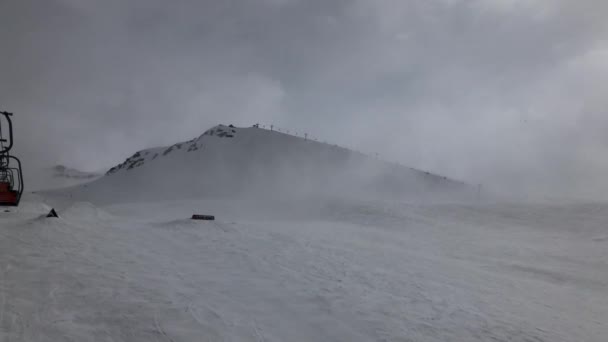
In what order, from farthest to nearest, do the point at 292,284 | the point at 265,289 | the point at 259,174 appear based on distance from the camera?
1. the point at 259,174
2. the point at 292,284
3. the point at 265,289

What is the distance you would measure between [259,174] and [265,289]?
59969 mm

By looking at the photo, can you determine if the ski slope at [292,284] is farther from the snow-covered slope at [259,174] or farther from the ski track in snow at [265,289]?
the snow-covered slope at [259,174]

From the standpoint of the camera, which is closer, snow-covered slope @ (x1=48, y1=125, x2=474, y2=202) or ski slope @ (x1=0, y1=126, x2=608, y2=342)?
ski slope @ (x1=0, y1=126, x2=608, y2=342)

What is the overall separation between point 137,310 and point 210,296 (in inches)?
62.8

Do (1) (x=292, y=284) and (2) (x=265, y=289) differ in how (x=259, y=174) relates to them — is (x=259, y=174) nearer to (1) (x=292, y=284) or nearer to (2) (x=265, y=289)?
(1) (x=292, y=284)

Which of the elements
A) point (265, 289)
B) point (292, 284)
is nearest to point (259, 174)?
point (292, 284)

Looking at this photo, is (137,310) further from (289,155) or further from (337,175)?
(289,155)

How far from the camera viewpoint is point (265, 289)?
768cm

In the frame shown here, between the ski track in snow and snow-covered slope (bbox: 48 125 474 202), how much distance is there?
134 ft

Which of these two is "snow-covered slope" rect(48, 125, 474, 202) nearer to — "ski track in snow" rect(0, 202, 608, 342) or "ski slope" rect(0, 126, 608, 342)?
"ski slope" rect(0, 126, 608, 342)

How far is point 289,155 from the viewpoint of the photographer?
73625 mm

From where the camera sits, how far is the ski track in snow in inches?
212

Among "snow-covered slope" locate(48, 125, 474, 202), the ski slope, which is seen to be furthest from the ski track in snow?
"snow-covered slope" locate(48, 125, 474, 202)

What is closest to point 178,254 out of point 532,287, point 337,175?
point 532,287
